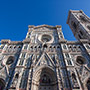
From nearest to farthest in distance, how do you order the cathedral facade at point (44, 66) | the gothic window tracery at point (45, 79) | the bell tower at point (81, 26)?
the cathedral facade at point (44, 66) < the gothic window tracery at point (45, 79) < the bell tower at point (81, 26)

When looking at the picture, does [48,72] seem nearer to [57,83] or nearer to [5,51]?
[57,83]

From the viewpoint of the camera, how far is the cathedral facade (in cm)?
878

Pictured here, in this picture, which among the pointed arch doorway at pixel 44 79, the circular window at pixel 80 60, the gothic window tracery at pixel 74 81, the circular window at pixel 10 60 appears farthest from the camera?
the circular window at pixel 10 60

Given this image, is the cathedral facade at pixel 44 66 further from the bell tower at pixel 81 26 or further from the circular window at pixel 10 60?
the bell tower at pixel 81 26

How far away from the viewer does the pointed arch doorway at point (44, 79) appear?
29.8ft

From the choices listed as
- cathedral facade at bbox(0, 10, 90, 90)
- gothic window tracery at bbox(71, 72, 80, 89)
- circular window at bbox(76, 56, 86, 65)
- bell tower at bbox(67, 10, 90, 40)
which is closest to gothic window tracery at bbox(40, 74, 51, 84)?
cathedral facade at bbox(0, 10, 90, 90)

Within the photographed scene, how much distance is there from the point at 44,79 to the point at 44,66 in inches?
68.2

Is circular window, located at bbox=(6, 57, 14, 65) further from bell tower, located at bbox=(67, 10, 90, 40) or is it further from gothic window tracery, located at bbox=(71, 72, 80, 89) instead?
bell tower, located at bbox=(67, 10, 90, 40)

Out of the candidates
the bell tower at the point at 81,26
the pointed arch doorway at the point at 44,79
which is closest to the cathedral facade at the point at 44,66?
the pointed arch doorway at the point at 44,79

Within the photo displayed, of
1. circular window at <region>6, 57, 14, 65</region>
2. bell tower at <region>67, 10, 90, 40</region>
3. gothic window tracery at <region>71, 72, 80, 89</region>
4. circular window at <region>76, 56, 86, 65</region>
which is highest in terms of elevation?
bell tower at <region>67, 10, 90, 40</region>

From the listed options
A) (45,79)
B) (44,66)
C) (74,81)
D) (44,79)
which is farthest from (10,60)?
(74,81)

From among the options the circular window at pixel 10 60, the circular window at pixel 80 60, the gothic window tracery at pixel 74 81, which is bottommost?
the gothic window tracery at pixel 74 81

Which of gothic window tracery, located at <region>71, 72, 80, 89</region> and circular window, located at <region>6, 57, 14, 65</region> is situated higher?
circular window, located at <region>6, 57, 14, 65</region>

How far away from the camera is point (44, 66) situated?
10.5 m
